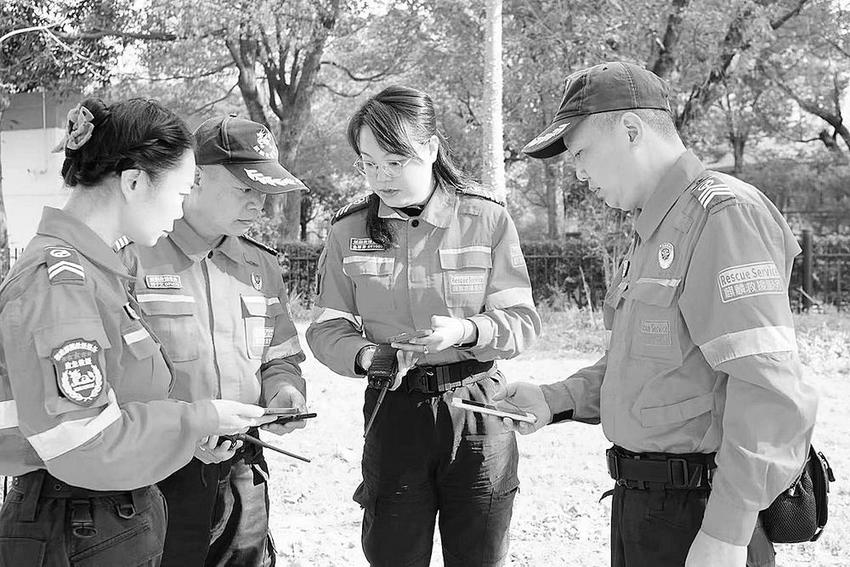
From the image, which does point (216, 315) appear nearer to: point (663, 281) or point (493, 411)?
point (493, 411)

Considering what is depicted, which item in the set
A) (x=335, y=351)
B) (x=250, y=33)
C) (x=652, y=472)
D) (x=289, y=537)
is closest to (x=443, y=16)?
(x=250, y=33)

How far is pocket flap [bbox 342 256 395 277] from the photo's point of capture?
287 cm

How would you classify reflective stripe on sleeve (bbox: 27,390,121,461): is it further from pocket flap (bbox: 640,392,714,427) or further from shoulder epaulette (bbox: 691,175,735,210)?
shoulder epaulette (bbox: 691,175,735,210)

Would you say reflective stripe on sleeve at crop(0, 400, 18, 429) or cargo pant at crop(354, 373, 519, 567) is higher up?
reflective stripe on sleeve at crop(0, 400, 18, 429)

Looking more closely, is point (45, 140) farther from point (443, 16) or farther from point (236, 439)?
point (236, 439)

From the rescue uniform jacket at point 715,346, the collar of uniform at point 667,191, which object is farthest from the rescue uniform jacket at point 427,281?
the collar of uniform at point 667,191

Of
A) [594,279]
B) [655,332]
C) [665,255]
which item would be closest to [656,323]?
[655,332]

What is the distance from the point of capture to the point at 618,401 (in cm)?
216

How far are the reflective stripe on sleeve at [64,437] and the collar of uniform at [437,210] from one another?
1345 millimetres

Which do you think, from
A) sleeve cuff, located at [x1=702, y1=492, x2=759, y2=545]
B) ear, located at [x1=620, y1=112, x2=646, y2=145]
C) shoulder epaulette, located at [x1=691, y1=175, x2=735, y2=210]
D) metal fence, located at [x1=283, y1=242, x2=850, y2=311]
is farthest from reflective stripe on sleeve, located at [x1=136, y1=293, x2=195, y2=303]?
metal fence, located at [x1=283, y1=242, x2=850, y2=311]

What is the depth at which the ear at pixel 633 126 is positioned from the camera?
2.14 metres

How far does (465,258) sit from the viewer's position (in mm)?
2877

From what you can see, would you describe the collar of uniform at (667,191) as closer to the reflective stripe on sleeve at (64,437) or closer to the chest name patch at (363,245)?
the chest name patch at (363,245)

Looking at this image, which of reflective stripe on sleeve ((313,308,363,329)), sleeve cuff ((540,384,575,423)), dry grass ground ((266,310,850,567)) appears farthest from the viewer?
dry grass ground ((266,310,850,567))
